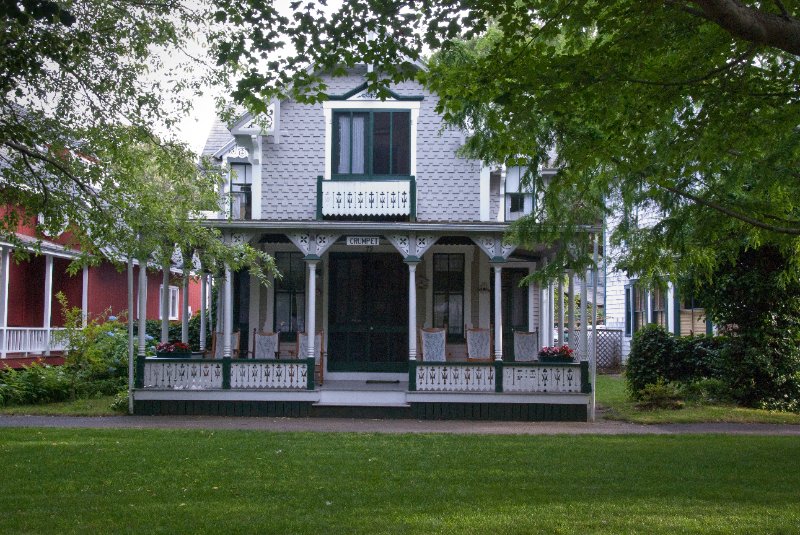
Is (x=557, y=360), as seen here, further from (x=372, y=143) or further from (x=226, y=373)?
(x=226, y=373)

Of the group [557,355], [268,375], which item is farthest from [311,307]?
[557,355]

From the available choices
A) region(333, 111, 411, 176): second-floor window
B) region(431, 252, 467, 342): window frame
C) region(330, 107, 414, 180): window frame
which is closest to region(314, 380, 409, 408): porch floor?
region(431, 252, 467, 342): window frame

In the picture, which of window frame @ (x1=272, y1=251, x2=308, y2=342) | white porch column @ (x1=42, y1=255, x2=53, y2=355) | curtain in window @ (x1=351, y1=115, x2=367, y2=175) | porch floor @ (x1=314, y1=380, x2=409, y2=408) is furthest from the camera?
white porch column @ (x1=42, y1=255, x2=53, y2=355)

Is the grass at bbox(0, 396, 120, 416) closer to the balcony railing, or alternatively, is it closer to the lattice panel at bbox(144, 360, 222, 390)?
the lattice panel at bbox(144, 360, 222, 390)

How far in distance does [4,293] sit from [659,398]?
624 inches

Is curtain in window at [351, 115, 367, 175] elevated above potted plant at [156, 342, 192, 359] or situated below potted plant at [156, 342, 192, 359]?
above

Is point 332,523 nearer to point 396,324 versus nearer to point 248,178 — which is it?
→ point 396,324

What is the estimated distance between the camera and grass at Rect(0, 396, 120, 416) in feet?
57.2

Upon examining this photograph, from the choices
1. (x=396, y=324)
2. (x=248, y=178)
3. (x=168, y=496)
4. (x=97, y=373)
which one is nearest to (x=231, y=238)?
(x=248, y=178)

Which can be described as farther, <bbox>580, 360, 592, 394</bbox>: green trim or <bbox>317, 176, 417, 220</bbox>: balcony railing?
<bbox>317, 176, 417, 220</bbox>: balcony railing

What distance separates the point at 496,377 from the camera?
17.3m

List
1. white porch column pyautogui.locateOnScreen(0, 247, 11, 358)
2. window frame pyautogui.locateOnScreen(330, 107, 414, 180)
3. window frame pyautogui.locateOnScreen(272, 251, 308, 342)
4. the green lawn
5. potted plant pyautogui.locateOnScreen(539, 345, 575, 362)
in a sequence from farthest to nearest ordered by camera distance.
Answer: white porch column pyautogui.locateOnScreen(0, 247, 11, 358), window frame pyautogui.locateOnScreen(272, 251, 308, 342), window frame pyautogui.locateOnScreen(330, 107, 414, 180), potted plant pyautogui.locateOnScreen(539, 345, 575, 362), the green lawn

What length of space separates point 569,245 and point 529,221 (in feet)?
6.41

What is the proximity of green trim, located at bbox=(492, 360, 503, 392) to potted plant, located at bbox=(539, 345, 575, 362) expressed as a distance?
1.15m
